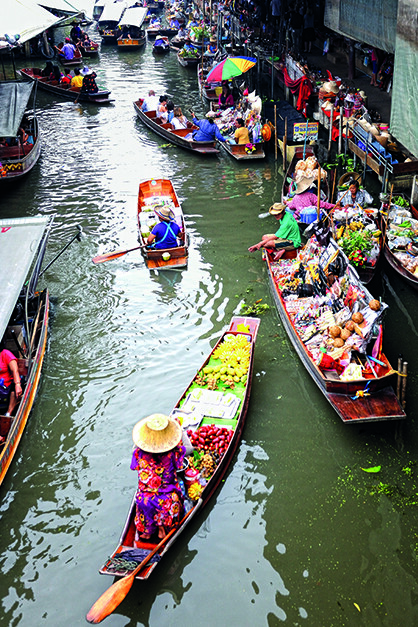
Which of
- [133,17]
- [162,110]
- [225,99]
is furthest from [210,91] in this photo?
[133,17]

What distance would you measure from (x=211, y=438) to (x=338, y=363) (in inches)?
79.5

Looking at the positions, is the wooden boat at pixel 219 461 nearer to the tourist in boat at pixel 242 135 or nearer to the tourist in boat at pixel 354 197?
the tourist in boat at pixel 354 197

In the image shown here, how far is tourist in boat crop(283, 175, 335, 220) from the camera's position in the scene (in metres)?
11.3

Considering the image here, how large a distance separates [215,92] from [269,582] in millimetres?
18330

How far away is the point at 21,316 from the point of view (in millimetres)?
8820

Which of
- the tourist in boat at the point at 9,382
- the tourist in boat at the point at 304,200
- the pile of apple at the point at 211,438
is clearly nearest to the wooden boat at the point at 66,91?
the tourist in boat at the point at 304,200

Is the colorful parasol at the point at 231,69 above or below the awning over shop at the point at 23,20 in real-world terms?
below

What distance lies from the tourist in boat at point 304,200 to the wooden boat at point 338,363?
2.53 metres

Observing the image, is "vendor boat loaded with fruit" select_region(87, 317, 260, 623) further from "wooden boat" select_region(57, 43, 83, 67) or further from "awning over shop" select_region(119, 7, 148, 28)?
"awning over shop" select_region(119, 7, 148, 28)

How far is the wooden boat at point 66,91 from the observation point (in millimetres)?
22094

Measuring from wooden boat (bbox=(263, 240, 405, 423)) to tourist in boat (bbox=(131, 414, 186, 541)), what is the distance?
2.29m

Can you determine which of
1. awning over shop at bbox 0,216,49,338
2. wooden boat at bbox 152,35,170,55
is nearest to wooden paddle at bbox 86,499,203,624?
awning over shop at bbox 0,216,49,338

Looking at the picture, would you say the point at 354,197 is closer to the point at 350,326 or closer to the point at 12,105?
the point at 350,326

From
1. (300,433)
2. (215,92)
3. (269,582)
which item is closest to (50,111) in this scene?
(215,92)
